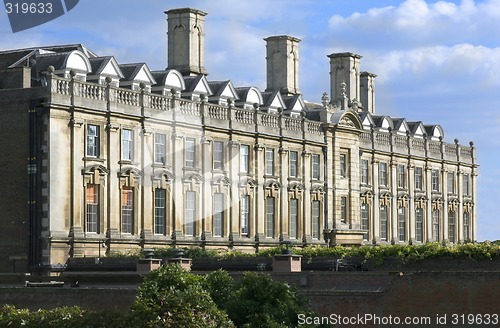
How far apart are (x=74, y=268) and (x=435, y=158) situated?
140ft

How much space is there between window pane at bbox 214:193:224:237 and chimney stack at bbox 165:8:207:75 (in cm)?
835

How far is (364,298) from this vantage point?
41812mm

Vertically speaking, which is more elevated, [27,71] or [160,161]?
[27,71]

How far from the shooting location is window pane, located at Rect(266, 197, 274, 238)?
248 ft

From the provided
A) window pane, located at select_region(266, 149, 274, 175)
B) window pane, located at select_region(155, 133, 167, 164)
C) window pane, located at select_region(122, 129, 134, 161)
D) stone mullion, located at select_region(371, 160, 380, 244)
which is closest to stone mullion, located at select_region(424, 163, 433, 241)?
stone mullion, located at select_region(371, 160, 380, 244)

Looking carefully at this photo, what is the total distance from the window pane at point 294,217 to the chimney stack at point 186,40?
31.8ft

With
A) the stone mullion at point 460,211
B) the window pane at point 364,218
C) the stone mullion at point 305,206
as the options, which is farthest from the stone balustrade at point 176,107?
the stone mullion at point 460,211

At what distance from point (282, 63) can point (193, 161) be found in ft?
57.4

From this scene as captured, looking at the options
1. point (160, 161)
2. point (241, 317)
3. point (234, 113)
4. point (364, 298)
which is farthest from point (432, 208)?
point (241, 317)

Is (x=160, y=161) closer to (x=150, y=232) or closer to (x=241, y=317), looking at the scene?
(x=150, y=232)

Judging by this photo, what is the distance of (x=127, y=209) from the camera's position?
65062 mm

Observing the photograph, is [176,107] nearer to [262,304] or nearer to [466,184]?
[262,304]

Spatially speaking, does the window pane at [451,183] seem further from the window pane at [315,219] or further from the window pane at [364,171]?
the window pane at [315,219]

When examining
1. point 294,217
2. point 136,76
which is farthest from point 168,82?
point 294,217
